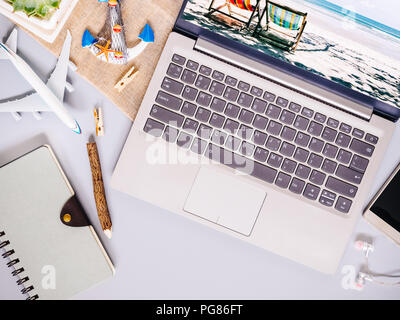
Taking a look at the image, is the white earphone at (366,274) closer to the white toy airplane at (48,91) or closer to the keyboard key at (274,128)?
the keyboard key at (274,128)

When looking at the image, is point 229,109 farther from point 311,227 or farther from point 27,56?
point 27,56

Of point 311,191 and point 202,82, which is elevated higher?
point 202,82

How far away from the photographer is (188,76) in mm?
690

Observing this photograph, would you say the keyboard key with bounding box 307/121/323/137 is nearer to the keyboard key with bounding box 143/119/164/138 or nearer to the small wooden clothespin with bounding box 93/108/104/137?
the keyboard key with bounding box 143/119/164/138

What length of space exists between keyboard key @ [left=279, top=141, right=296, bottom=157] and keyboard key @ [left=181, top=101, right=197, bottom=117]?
189 mm

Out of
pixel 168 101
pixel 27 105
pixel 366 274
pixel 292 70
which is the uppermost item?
pixel 292 70

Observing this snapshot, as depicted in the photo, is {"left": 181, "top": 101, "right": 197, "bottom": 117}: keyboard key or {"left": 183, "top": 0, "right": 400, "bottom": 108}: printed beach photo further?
{"left": 181, "top": 101, "right": 197, "bottom": 117}: keyboard key

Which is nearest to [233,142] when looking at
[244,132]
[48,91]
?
[244,132]

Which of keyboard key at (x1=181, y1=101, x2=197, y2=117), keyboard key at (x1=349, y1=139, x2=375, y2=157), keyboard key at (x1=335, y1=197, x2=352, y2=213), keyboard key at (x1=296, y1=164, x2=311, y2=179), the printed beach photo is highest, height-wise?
the printed beach photo

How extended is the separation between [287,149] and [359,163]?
143 millimetres

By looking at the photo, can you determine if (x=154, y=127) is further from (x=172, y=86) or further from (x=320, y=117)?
(x=320, y=117)

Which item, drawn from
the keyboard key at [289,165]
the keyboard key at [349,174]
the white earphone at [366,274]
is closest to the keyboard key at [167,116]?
→ the keyboard key at [289,165]

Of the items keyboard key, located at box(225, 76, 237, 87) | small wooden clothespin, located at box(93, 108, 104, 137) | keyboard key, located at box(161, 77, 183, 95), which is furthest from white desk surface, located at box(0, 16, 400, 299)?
keyboard key, located at box(225, 76, 237, 87)

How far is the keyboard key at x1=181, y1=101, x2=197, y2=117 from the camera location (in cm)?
69
